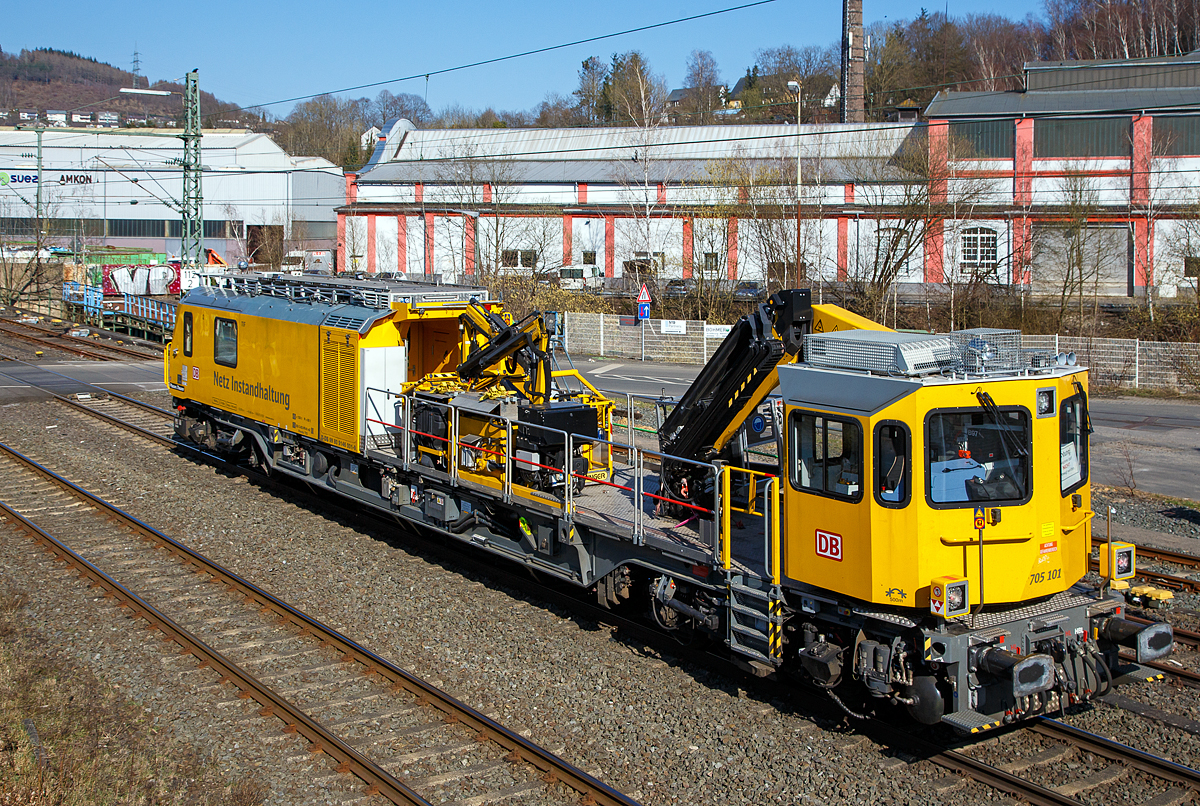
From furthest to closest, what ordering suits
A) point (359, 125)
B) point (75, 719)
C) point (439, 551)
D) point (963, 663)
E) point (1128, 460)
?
point (359, 125) → point (1128, 460) → point (439, 551) → point (75, 719) → point (963, 663)

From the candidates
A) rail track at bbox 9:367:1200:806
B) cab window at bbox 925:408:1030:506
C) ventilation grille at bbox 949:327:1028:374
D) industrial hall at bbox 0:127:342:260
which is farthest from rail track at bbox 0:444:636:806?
industrial hall at bbox 0:127:342:260

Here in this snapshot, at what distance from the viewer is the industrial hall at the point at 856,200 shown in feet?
134

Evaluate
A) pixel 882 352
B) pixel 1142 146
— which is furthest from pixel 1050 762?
pixel 1142 146

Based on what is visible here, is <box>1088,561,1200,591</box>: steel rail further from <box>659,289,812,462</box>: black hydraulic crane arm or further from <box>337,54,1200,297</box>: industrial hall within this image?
<box>337,54,1200,297</box>: industrial hall

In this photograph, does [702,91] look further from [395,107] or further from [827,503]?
[827,503]

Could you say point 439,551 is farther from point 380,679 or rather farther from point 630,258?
point 630,258

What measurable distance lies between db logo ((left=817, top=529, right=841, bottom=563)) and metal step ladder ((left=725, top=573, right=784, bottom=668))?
0.63 m

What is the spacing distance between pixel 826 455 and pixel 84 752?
6.54 metres

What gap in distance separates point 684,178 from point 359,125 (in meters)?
90.5

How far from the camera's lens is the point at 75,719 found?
8.33m

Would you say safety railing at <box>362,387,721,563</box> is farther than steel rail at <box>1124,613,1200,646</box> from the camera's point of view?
Yes

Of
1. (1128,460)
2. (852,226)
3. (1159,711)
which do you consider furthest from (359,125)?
(1159,711)

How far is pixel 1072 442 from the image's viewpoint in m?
8.14

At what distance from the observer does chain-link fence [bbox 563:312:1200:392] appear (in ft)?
93.5
